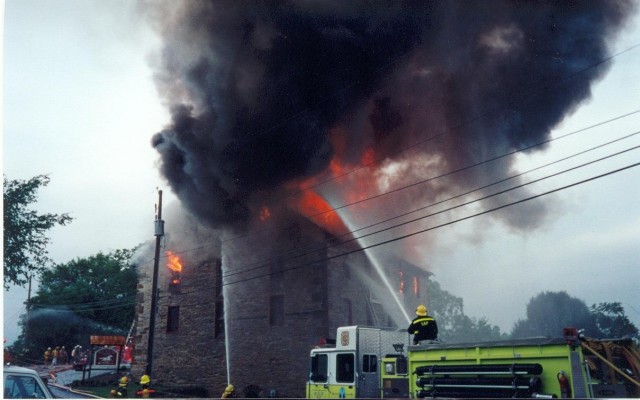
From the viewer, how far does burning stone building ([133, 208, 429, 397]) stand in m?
22.8

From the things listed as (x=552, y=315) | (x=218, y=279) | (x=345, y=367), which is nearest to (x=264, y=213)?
(x=218, y=279)

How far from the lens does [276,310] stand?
24125 millimetres

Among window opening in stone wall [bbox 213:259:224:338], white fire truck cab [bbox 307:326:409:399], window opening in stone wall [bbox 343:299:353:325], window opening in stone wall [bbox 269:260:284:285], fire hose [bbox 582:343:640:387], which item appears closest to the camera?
fire hose [bbox 582:343:640:387]

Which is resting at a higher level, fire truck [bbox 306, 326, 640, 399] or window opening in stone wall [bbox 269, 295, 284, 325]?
window opening in stone wall [bbox 269, 295, 284, 325]

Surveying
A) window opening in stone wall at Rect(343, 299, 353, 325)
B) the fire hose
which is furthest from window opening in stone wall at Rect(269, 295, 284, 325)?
the fire hose

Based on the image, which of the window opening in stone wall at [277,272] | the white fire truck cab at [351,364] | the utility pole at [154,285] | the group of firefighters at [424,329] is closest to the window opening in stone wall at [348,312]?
the window opening in stone wall at [277,272]

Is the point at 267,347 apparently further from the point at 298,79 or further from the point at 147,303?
the point at 298,79

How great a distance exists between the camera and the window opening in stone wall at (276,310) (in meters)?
23.8

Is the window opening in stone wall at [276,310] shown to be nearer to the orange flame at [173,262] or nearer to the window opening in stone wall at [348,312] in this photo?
the window opening in stone wall at [348,312]

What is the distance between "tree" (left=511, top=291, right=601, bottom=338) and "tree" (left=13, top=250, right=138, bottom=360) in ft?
166

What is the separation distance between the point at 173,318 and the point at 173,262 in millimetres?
3391

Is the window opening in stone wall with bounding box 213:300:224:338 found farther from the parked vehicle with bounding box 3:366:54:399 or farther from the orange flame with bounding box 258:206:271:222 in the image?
the parked vehicle with bounding box 3:366:54:399

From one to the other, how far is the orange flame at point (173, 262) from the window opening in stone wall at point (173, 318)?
2363 millimetres

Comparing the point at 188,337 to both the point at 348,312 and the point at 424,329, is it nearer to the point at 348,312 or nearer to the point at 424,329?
the point at 348,312
